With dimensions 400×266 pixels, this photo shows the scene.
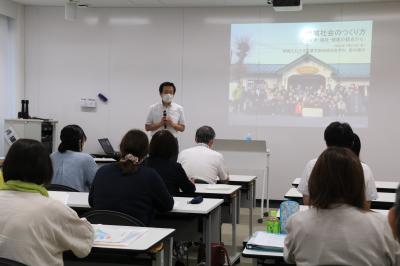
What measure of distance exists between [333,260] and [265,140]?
19.6 feet

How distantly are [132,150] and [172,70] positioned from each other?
5024mm

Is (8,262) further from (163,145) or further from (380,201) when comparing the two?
(380,201)

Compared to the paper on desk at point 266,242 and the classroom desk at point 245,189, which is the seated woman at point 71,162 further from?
the paper on desk at point 266,242

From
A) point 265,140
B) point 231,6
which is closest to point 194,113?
point 265,140

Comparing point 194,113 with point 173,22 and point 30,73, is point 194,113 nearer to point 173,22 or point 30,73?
point 173,22

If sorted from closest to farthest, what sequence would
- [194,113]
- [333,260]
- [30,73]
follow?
[333,260], [194,113], [30,73]

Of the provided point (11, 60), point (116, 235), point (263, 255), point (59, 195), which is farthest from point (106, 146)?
point (263, 255)

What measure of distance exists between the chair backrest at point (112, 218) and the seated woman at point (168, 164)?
1.07 meters

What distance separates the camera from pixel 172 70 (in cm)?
821

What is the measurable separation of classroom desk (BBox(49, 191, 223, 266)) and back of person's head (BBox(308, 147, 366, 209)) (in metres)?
1.42

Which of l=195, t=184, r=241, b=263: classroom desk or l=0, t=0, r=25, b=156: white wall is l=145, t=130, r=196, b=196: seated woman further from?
l=0, t=0, r=25, b=156: white wall

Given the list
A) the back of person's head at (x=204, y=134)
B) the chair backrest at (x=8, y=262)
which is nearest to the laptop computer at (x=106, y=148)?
the back of person's head at (x=204, y=134)

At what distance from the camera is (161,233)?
2635mm

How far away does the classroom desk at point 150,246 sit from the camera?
232 cm
